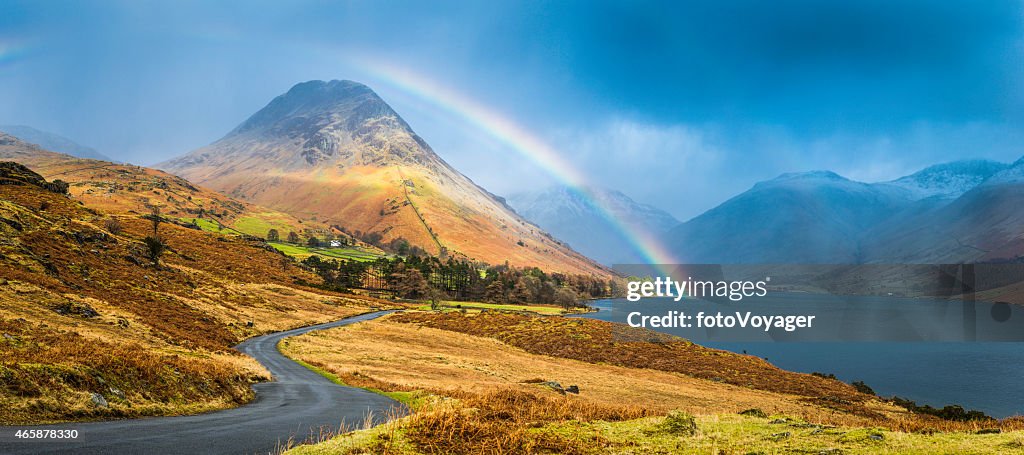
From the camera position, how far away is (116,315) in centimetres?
4419

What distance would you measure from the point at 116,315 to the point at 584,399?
42192 millimetres

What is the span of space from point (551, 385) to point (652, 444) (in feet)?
101

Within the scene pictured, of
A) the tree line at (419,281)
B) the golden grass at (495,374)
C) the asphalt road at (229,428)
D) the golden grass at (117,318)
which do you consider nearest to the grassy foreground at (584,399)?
the golden grass at (495,374)

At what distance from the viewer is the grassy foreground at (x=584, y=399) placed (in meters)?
10.7

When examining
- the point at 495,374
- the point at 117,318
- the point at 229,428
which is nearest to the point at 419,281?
the point at 495,374

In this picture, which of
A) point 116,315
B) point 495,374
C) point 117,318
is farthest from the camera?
point 495,374

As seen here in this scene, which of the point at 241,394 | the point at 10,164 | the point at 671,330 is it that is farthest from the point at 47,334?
the point at 671,330

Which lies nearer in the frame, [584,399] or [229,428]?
[229,428]

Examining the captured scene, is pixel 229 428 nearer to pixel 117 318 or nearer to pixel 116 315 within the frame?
pixel 117 318

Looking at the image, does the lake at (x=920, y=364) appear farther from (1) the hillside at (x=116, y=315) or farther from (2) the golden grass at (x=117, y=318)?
(2) the golden grass at (x=117, y=318)

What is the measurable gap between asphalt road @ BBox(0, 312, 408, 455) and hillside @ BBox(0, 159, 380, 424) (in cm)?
153

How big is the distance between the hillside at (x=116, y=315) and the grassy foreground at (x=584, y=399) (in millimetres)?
10618

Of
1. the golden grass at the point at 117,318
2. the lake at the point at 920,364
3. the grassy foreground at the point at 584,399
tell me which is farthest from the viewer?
the lake at the point at 920,364

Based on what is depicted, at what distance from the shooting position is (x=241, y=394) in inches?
1016
